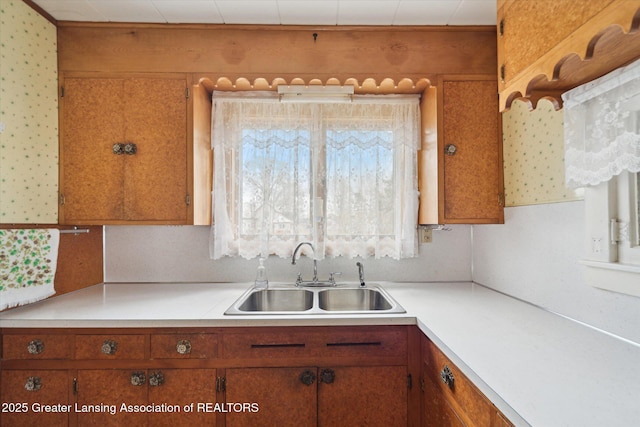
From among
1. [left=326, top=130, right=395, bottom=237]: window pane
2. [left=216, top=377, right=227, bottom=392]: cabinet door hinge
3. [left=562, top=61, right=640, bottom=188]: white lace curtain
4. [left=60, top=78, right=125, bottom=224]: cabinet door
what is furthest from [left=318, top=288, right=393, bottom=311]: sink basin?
[left=60, top=78, right=125, bottom=224]: cabinet door

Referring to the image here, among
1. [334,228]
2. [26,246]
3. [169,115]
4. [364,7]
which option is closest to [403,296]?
[334,228]

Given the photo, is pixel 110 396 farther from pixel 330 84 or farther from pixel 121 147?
pixel 330 84

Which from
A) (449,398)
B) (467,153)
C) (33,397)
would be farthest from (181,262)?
(467,153)

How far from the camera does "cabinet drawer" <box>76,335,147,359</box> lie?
4.79ft

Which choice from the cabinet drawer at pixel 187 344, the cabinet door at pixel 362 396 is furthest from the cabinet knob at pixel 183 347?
the cabinet door at pixel 362 396

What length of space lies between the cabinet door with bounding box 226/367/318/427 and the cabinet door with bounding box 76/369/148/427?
397 mm

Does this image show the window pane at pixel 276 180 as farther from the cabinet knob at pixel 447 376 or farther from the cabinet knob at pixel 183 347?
the cabinet knob at pixel 447 376

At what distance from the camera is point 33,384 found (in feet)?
4.76

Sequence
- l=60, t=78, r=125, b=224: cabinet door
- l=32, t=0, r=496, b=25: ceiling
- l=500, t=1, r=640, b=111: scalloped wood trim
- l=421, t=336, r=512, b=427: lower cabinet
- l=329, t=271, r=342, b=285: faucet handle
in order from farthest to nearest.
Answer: l=329, t=271, r=342, b=285: faucet handle < l=60, t=78, r=125, b=224: cabinet door < l=32, t=0, r=496, b=25: ceiling < l=421, t=336, r=512, b=427: lower cabinet < l=500, t=1, r=640, b=111: scalloped wood trim

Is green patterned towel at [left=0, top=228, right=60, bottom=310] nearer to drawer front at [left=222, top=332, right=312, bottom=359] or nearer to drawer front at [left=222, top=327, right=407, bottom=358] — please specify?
drawer front at [left=222, top=332, right=312, bottom=359]

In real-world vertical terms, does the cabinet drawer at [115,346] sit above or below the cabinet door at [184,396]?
above

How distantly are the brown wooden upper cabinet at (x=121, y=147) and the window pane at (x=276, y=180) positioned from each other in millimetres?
412

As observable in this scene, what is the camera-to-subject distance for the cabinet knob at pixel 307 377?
1462 mm

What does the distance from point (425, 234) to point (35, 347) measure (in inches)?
84.5
